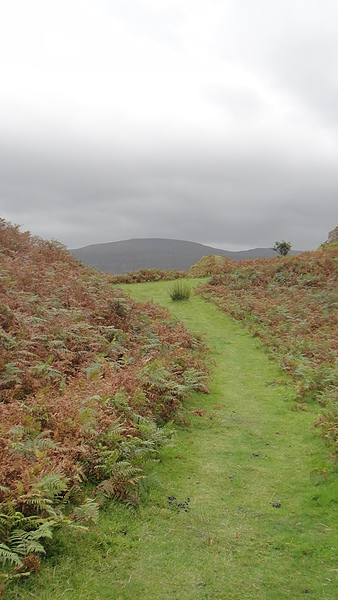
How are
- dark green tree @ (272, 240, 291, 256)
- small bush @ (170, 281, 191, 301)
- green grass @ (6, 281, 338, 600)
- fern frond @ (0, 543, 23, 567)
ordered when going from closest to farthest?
fern frond @ (0, 543, 23, 567) → green grass @ (6, 281, 338, 600) → small bush @ (170, 281, 191, 301) → dark green tree @ (272, 240, 291, 256)

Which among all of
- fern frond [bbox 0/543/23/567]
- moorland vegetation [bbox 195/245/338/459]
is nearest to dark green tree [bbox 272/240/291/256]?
moorland vegetation [bbox 195/245/338/459]

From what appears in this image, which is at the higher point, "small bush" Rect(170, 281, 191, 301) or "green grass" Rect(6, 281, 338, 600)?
"small bush" Rect(170, 281, 191, 301)

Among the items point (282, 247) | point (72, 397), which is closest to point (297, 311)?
point (72, 397)

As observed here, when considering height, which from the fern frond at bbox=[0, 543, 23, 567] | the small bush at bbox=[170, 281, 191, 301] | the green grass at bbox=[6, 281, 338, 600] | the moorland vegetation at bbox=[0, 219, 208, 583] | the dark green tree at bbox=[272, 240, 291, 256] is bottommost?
the green grass at bbox=[6, 281, 338, 600]

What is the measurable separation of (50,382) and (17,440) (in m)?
2.49

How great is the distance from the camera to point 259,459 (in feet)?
23.9

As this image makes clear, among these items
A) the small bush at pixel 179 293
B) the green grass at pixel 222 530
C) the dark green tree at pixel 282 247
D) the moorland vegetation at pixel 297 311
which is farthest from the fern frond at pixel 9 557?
the dark green tree at pixel 282 247

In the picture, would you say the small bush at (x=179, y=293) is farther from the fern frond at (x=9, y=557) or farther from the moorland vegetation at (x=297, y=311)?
the fern frond at (x=9, y=557)

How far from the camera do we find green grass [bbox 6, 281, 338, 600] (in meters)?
4.36

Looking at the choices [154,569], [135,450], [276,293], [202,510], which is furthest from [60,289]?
[276,293]

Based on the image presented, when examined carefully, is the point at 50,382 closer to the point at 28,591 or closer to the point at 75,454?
the point at 75,454

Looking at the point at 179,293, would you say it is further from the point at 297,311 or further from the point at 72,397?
the point at 72,397

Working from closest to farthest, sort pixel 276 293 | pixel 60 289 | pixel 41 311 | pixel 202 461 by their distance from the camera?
pixel 202 461 → pixel 41 311 → pixel 60 289 → pixel 276 293

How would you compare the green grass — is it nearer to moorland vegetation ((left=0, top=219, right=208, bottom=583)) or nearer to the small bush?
moorland vegetation ((left=0, top=219, right=208, bottom=583))
